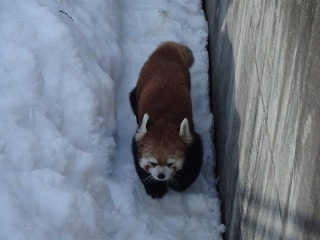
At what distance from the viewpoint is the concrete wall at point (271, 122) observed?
84.7 inches

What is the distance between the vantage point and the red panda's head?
4.46 m

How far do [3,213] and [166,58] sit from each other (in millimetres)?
2487

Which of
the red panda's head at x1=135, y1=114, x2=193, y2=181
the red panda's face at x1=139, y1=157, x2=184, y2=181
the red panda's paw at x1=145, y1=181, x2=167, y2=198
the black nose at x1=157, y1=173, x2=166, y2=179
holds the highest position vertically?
the red panda's head at x1=135, y1=114, x2=193, y2=181

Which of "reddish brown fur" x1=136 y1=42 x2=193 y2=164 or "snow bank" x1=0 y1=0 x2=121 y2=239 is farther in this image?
"reddish brown fur" x1=136 y1=42 x2=193 y2=164

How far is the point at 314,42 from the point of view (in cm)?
213

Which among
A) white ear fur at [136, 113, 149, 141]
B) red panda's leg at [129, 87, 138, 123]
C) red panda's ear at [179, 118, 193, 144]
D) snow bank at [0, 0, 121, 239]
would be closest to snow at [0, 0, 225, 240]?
snow bank at [0, 0, 121, 239]

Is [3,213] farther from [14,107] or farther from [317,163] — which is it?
[317,163]

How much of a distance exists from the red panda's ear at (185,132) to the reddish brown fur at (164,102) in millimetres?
31

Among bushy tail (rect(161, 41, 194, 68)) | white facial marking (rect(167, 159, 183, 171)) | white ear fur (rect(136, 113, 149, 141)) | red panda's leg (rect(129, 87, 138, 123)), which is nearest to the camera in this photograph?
white ear fur (rect(136, 113, 149, 141))

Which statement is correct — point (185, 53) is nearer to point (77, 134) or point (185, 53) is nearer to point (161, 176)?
point (161, 176)

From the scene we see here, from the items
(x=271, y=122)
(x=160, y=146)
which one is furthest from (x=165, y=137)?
(x=271, y=122)

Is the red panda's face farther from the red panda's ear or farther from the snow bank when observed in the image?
the snow bank

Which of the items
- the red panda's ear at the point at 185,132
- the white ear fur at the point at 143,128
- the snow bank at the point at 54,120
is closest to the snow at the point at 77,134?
the snow bank at the point at 54,120

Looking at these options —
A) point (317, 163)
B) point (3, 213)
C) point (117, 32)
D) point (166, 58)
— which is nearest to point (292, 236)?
point (317, 163)
